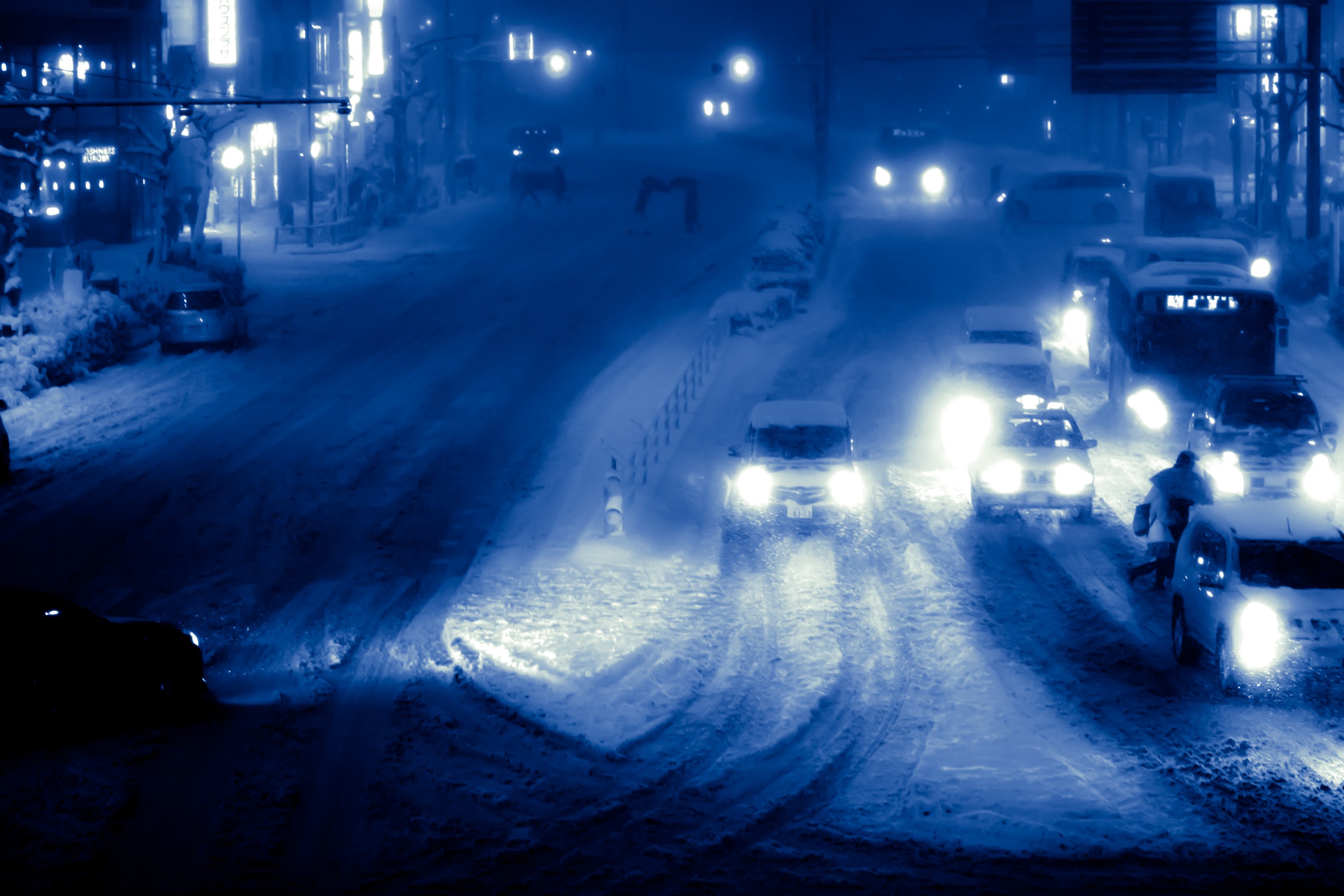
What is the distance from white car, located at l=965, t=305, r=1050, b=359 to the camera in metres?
30.7

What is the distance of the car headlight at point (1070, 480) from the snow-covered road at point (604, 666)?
1.98ft

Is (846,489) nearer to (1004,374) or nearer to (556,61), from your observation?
(1004,374)

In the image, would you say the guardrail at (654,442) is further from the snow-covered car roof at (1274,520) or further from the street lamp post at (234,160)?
the street lamp post at (234,160)

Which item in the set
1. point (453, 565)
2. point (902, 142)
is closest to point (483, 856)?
point (453, 565)

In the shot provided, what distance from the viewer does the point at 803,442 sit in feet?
67.5

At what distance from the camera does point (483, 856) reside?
9.52 metres

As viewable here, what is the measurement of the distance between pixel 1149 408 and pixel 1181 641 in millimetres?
12781

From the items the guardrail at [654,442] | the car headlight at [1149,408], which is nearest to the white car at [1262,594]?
the guardrail at [654,442]

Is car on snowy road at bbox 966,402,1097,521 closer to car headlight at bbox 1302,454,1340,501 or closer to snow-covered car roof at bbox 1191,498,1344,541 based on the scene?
car headlight at bbox 1302,454,1340,501

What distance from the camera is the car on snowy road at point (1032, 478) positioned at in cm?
1984

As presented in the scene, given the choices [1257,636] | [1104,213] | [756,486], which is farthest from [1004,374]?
[1104,213]

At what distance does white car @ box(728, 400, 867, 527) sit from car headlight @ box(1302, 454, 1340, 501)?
21.6ft

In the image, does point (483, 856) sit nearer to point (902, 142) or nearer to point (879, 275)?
point (879, 275)

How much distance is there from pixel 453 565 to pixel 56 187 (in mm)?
39221
